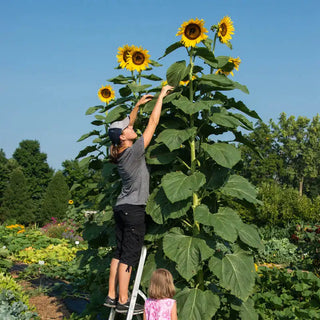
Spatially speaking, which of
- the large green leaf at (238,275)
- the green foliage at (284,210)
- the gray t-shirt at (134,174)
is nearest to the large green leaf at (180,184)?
the gray t-shirt at (134,174)

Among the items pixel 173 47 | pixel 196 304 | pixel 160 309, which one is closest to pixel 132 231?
pixel 160 309

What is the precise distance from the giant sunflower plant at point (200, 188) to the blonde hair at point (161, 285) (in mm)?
96

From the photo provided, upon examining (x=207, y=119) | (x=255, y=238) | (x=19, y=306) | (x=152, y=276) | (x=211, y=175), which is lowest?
(x=19, y=306)

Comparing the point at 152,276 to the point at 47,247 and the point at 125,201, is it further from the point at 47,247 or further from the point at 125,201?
the point at 47,247

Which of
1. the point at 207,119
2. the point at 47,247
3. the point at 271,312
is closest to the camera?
the point at 207,119

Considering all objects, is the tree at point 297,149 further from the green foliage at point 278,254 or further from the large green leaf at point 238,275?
the large green leaf at point 238,275

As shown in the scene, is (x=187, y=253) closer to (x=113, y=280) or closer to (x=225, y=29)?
(x=113, y=280)

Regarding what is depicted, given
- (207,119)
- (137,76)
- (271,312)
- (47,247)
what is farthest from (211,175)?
(47,247)

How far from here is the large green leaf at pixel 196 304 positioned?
10.5ft

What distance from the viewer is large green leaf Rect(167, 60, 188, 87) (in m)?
3.35

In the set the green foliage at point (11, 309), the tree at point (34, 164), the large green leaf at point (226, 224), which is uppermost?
the tree at point (34, 164)

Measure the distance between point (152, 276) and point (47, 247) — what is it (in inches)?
268

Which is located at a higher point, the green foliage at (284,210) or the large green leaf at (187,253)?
the green foliage at (284,210)

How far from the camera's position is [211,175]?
3.34 m
